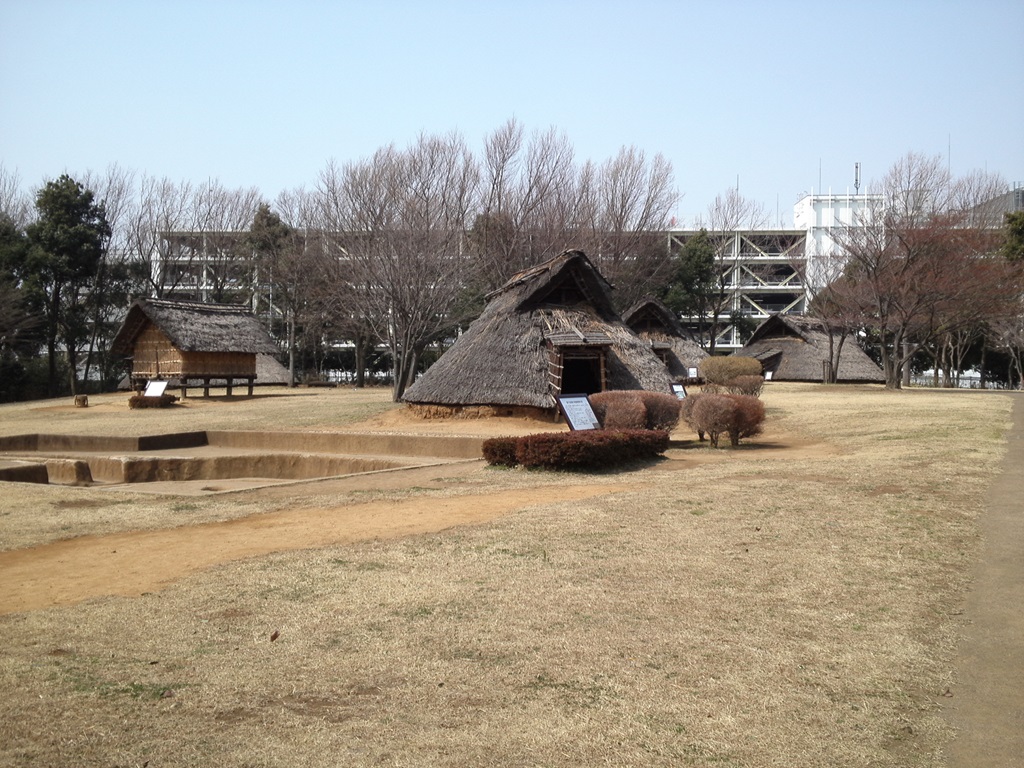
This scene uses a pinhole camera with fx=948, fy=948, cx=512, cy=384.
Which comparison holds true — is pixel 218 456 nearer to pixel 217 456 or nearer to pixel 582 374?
pixel 217 456

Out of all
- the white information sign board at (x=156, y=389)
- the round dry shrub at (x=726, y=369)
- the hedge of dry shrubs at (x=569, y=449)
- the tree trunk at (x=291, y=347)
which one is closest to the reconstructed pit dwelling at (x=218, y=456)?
the hedge of dry shrubs at (x=569, y=449)

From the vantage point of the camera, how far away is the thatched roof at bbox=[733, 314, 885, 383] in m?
52.0

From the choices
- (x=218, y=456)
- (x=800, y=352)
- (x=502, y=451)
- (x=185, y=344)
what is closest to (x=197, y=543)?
(x=502, y=451)

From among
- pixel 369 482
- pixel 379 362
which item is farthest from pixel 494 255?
pixel 369 482

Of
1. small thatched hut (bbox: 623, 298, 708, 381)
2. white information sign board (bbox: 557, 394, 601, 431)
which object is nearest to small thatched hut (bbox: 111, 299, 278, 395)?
small thatched hut (bbox: 623, 298, 708, 381)

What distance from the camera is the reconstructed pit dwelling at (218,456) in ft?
58.2

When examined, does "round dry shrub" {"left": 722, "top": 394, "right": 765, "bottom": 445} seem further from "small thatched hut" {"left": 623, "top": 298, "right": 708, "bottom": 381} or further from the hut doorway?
"small thatched hut" {"left": 623, "top": 298, "right": 708, "bottom": 381}

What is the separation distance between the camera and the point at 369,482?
48.6 feet

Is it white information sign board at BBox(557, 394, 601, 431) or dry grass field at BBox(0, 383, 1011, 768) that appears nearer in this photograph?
dry grass field at BBox(0, 383, 1011, 768)

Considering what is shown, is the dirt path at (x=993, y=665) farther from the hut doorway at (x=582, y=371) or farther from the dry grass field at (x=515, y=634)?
the hut doorway at (x=582, y=371)

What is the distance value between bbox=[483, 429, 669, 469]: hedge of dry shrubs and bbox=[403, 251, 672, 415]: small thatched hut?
863 cm

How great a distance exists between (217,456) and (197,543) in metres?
11.7

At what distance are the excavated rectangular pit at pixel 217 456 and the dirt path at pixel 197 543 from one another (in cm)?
550

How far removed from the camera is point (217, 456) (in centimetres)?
2088
